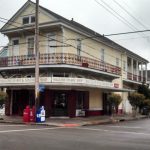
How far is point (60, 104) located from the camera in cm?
3312

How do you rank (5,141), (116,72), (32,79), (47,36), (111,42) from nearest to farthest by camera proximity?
1. (5,141)
2. (32,79)
3. (47,36)
4. (116,72)
5. (111,42)

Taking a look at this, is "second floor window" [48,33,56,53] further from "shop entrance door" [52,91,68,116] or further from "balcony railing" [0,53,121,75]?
"shop entrance door" [52,91,68,116]

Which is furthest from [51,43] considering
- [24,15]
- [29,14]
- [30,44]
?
[24,15]

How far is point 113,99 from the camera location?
1394 inches

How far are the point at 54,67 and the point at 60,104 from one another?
3.58m

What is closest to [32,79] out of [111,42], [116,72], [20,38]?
[20,38]

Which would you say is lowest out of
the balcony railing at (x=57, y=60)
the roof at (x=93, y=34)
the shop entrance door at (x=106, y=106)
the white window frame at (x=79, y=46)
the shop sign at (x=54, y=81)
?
the shop entrance door at (x=106, y=106)

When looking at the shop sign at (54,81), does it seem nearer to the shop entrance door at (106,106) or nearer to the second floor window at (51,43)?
the second floor window at (51,43)

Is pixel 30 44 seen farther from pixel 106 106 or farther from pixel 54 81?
pixel 106 106

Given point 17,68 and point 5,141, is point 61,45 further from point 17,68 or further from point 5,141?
point 5,141

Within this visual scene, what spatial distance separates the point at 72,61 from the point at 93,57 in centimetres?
593

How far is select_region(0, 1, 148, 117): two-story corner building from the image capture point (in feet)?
104

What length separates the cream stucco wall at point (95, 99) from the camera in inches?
1446

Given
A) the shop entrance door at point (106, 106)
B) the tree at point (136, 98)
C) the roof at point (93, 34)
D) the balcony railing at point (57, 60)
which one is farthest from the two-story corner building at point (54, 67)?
the tree at point (136, 98)
